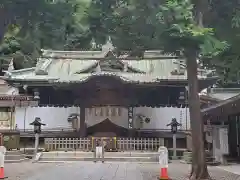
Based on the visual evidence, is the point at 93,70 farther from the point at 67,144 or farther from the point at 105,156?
the point at 105,156

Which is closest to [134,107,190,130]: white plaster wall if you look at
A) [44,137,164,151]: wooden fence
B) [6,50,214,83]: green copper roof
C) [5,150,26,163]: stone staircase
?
[6,50,214,83]: green copper roof

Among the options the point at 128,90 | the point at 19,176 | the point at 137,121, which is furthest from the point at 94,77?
the point at 19,176

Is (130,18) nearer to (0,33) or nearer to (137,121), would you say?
(0,33)

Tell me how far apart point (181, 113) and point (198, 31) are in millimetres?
17661

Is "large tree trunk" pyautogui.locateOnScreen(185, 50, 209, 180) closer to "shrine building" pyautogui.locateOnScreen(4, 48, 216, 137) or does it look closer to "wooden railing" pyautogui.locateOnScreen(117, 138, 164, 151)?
"wooden railing" pyautogui.locateOnScreen(117, 138, 164, 151)

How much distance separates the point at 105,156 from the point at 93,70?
26.3 ft

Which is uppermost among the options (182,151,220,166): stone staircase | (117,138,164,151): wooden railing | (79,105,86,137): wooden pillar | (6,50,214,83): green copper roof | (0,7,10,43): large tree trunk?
(6,50,214,83): green copper roof

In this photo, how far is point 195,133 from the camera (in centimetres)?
1262

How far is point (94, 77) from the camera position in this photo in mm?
24172

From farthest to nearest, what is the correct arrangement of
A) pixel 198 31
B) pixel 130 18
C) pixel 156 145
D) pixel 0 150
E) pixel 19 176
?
pixel 156 145
pixel 19 176
pixel 0 150
pixel 130 18
pixel 198 31

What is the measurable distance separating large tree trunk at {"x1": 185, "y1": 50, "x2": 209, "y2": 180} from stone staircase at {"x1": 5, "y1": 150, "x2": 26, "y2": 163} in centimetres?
1180

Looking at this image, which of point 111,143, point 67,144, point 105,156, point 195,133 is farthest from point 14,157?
point 195,133

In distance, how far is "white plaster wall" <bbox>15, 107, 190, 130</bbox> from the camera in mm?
26188

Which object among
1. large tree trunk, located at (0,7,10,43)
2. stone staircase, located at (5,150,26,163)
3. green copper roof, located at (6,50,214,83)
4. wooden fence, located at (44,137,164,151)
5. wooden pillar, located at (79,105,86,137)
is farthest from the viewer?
green copper roof, located at (6,50,214,83)
